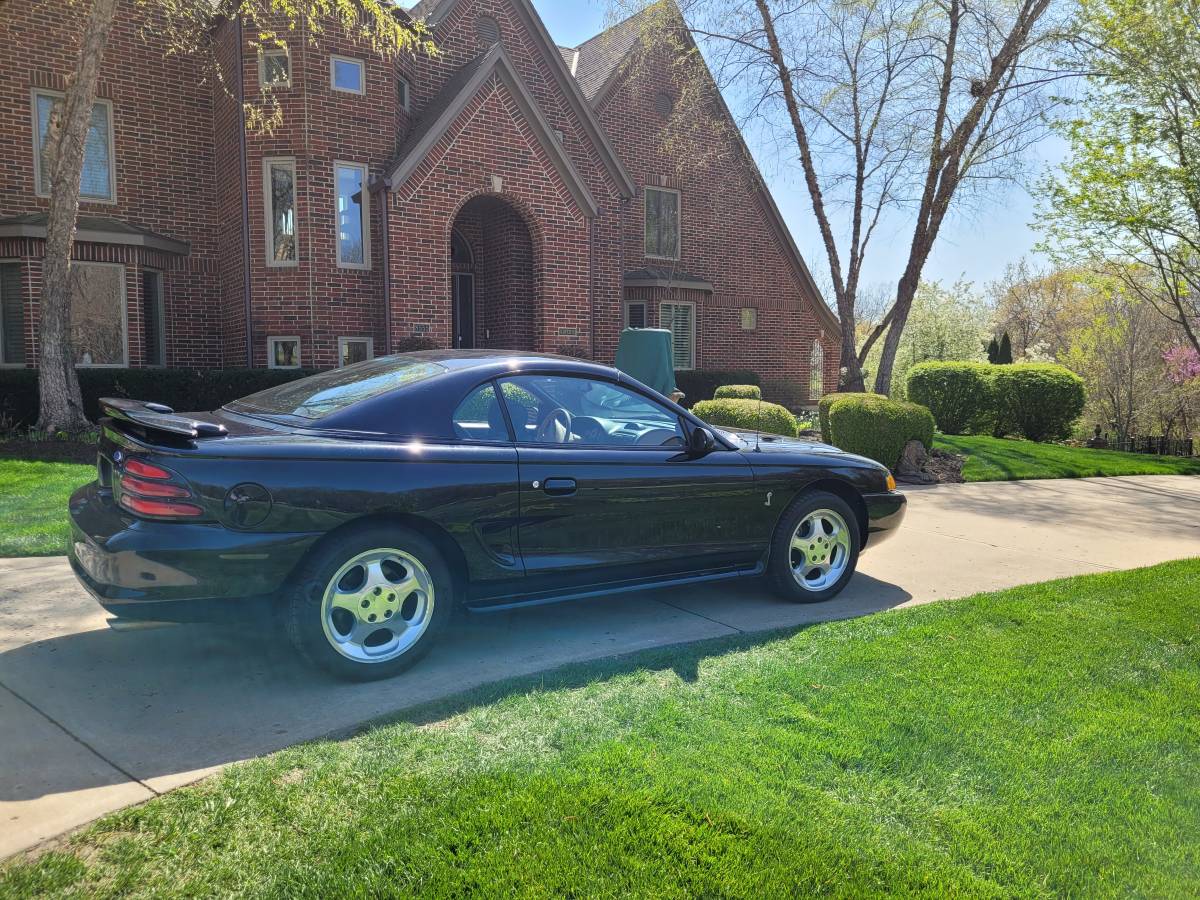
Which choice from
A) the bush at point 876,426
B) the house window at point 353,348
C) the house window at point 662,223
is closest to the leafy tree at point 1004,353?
the house window at point 662,223

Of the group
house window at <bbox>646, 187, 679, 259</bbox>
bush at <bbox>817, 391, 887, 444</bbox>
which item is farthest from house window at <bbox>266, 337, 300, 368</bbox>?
house window at <bbox>646, 187, 679, 259</bbox>

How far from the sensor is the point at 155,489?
3.53m

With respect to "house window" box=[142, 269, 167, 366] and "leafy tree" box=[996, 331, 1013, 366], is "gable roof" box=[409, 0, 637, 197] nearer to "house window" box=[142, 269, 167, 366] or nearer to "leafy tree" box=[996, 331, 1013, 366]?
"house window" box=[142, 269, 167, 366]

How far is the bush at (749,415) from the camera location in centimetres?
1104

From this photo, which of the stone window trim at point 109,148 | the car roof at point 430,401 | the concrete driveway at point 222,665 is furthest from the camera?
the stone window trim at point 109,148

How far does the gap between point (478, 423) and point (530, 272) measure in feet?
43.5

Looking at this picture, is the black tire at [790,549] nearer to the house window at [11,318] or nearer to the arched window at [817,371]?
the house window at [11,318]

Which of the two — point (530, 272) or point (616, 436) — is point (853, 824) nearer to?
point (616, 436)

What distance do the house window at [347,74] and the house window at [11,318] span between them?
621 cm

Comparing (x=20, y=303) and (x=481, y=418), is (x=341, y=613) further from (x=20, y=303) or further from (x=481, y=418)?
(x=20, y=303)

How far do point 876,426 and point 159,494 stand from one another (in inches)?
375

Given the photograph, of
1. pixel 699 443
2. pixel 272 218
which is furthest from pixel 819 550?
pixel 272 218

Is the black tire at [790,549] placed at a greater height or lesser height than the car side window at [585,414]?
lesser

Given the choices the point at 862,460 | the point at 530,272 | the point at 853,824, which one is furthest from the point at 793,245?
the point at 853,824
